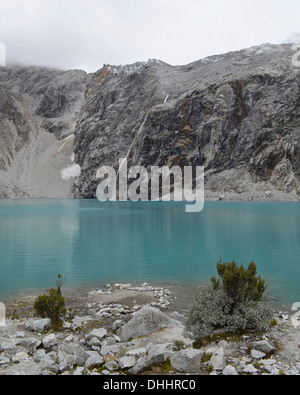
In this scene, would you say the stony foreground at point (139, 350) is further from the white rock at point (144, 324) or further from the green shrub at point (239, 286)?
the green shrub at point (239, 286)

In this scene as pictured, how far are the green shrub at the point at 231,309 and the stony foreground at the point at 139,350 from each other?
327 millimetres

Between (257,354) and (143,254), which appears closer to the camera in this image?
(257,354)

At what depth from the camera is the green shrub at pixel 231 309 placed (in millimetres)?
8930

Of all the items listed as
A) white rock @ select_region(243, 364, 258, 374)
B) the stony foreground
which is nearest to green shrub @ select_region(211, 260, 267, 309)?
the stony foreground

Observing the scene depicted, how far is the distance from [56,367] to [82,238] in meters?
28.3

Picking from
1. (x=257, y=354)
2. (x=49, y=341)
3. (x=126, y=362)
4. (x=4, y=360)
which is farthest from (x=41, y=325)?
(x=257, y=354)

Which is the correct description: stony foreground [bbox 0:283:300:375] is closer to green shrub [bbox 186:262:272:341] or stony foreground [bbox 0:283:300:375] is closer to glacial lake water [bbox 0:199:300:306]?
green shrub [bbox 186:262:272:341]

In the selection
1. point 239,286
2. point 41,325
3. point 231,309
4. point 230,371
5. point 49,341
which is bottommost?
point 41,325

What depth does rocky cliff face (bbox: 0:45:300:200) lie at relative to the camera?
116 meters

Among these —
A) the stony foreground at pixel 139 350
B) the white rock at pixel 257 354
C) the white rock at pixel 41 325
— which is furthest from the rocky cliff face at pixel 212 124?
the white rock at pixel 257 354

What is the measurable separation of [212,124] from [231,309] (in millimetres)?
122431

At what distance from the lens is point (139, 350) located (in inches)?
328

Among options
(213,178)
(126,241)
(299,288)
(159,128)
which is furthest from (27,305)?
(159,128)

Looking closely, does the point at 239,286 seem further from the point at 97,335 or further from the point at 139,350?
the point at 97,335
